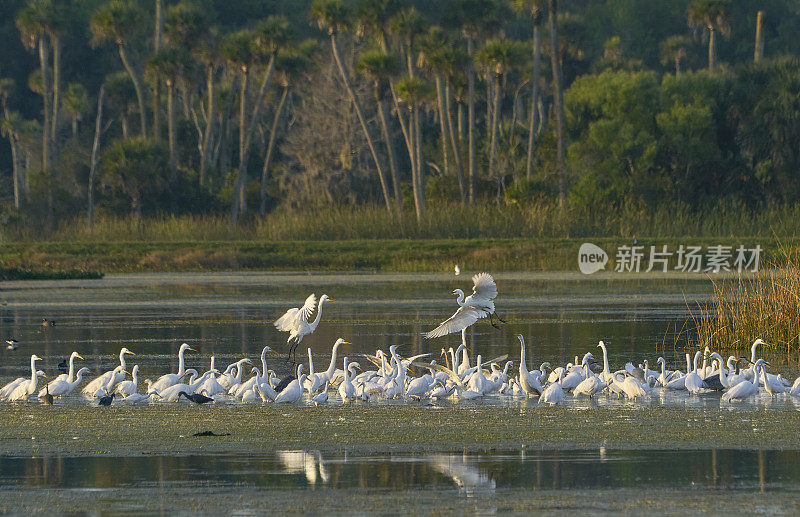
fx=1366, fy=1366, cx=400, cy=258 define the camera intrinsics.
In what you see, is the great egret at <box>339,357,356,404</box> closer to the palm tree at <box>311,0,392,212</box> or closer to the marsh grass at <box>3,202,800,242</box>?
the marsh grass at <box>3,202,800,242</box>

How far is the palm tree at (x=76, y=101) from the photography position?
71.1 meters

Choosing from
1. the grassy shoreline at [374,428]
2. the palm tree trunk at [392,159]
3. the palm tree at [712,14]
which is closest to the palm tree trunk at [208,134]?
the palm tree trunk at [392,159]

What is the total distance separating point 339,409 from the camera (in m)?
14.3

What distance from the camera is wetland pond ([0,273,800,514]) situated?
948 centimetres

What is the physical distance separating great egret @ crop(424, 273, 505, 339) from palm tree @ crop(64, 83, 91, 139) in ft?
188

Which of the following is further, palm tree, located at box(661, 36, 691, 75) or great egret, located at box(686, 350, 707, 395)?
palm tree, located at box(661, 36, 691, 75)

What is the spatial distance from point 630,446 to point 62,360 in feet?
33.7

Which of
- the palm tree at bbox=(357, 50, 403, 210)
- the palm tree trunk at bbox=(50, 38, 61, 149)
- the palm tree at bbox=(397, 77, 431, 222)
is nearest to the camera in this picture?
the palm tree at bbox=(397, 77, 431, 222)

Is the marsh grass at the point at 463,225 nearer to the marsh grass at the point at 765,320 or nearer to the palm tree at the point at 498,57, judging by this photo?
the palm tree at the point at 498,57

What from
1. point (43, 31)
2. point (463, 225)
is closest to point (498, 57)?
point (463, 225)

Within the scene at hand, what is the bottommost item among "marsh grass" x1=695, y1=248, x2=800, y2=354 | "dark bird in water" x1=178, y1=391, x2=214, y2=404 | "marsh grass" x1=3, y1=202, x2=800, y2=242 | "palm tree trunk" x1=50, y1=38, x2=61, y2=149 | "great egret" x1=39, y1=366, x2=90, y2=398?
"dark bird in water" x1=178, y1=391, x2=214, y2=404

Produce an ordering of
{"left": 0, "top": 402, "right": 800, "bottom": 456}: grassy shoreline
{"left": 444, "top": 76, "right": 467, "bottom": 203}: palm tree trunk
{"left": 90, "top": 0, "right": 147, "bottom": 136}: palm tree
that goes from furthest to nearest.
Result: {"left": 90, "top": 0, "right": 147, "bottom": 136}: palm tree → {"left": 444, "top": 76, "right": 467, "bottom": 203}: palm tree trunk → {"left": 0, "top": 402, "right": 800, "bottom": 456}: grassy shoreline

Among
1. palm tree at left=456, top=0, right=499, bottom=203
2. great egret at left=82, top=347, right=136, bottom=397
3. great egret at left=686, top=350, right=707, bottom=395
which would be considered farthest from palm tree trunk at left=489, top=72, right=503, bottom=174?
great egret at left=82, top=347, right=136, bottom=397

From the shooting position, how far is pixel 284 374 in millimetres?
17719
